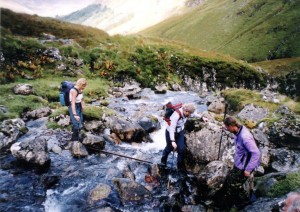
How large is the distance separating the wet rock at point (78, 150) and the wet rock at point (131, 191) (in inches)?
135

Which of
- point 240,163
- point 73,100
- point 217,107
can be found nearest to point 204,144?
point 240,163

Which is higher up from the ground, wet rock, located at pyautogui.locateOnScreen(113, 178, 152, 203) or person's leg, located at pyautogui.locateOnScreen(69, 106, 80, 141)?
person's leg, located at pyautogui.locateOnScreen(69, 106, 80, 141)

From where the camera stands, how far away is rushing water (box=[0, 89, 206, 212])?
1009 centimetres

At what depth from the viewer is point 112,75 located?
33719 millimetres

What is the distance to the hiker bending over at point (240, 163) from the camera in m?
8.42

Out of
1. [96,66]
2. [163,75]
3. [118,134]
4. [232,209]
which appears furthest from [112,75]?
[232,209]

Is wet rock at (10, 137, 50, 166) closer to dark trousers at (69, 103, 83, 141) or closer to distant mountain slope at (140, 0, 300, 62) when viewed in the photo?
dark trousers at (69, 103, 83, 141)

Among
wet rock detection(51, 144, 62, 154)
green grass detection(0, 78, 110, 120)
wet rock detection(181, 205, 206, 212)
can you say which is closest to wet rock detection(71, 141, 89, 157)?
wet rock detection(51, 144, 62, 154)

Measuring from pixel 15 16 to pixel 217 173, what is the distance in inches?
1652

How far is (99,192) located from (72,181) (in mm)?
1596

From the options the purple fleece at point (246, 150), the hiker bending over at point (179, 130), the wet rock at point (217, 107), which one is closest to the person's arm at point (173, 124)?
the hiker bending over at point (179, 130)

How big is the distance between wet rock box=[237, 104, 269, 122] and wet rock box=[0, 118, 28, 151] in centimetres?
1453

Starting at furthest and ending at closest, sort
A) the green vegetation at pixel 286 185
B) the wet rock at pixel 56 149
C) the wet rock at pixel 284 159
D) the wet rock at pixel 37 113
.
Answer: the wet rock at pixel 37 113 → the wet rock at pixel 56 149 → the wet rock at pixel 284 159 → the green vegetation at pixel 286 185

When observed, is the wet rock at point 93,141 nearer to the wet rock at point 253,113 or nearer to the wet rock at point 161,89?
the wet rock at point 253,113
